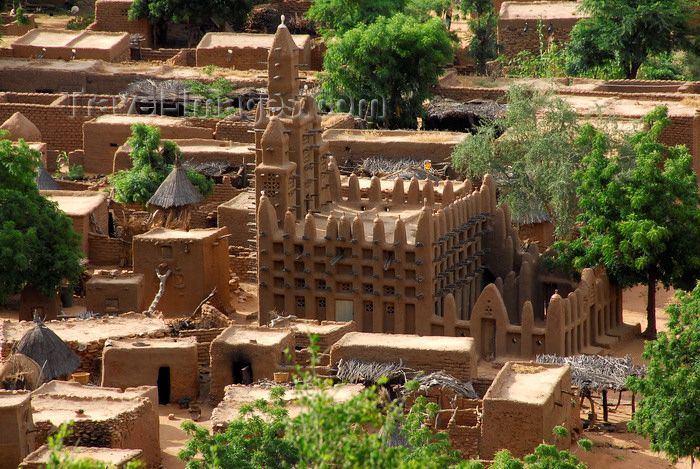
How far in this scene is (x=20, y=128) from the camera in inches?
2125

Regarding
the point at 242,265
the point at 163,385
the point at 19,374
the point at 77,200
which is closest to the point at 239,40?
the point at 77,200

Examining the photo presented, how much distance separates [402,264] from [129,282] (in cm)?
714

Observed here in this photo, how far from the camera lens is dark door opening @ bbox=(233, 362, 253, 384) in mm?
33062

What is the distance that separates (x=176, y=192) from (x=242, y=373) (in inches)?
518

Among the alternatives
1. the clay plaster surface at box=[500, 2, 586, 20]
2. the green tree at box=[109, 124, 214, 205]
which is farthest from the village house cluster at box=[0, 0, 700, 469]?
the clay plaster surface at box=[500, 2, 586, 20]

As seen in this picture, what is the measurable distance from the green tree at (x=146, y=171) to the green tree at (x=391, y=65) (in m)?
9.57

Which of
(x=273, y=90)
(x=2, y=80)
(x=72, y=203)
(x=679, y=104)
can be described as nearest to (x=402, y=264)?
(x=273, y=90)

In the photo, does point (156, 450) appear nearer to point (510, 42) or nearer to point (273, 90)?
point (273, 90)

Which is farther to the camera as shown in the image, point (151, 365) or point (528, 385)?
point (151, 365)

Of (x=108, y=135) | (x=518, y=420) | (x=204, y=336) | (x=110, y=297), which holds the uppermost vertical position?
(x=108, y=135)

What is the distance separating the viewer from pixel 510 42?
224 ft

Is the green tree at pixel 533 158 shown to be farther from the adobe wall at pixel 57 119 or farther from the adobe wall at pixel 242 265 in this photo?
the adobe wall at pixel 57 119

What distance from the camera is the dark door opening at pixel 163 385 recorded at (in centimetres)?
3409

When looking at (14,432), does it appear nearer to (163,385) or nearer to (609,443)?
(163,385)
